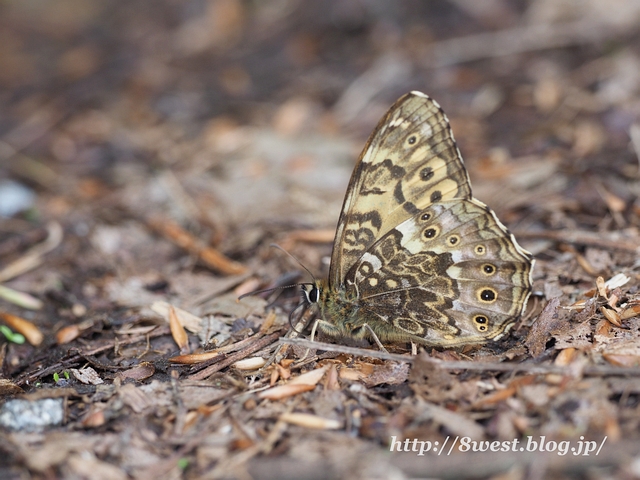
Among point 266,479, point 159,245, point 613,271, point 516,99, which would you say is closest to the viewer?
point 266,479

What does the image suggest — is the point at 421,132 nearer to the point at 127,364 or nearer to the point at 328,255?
the point at 328,255

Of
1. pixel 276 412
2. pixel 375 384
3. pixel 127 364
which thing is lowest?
pixel 127 364

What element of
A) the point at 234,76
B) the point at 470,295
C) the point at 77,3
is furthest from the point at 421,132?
the point at 77,3

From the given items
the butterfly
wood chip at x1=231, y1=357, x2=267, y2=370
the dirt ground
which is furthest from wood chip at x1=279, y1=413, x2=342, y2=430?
the butterfly

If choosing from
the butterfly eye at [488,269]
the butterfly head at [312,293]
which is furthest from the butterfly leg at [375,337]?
the butterfly eye at [488,269]

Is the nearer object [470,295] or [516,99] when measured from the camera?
[470,295]

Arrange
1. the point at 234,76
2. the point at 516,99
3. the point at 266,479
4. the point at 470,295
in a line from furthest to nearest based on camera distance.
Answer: the point at 234,76 < the point at 516,99 < the point at 470,295 < the point at 266,479

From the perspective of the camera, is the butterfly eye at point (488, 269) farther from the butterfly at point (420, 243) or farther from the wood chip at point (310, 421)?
the wood chip at point (310, 421)

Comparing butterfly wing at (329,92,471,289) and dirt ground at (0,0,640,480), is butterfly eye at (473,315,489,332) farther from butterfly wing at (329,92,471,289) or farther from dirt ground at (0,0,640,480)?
butterfly wing at (329,92,471,289)
